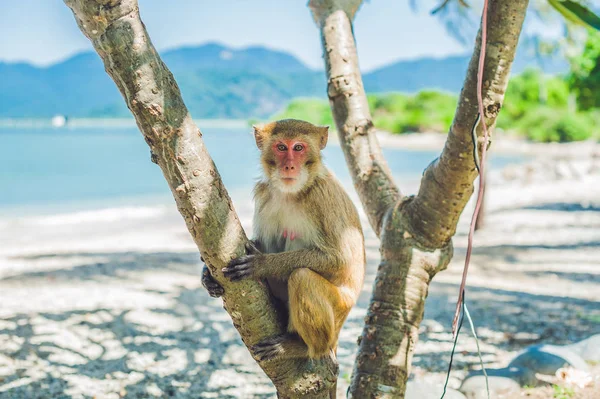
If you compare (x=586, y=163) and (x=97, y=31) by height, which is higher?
(x=586, y=163)

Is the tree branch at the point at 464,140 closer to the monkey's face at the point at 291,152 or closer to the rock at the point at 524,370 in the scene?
the monkey's face at the point at 291,152

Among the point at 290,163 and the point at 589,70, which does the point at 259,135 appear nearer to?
the point at 290,163

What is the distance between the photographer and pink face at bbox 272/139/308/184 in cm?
330

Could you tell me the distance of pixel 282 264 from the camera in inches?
116

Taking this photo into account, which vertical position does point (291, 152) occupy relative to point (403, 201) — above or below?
above

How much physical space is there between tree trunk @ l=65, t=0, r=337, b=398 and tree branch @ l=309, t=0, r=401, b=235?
1.22 metres

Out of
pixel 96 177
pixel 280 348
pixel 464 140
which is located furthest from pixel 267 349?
pixel 96 177

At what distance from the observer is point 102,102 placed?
98.4m

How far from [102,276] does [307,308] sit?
6.11 m

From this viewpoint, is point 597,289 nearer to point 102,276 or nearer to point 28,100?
point 102,276

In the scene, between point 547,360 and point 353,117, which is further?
point 547,360

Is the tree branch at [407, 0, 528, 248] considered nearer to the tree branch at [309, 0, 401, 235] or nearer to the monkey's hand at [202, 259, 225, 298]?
the tree branch at [309, 0, 401, 235]

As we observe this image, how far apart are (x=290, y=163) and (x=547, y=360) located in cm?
270

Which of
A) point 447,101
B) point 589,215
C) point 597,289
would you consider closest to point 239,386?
point 597,289
